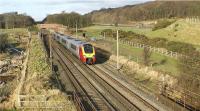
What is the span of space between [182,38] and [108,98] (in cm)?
4940

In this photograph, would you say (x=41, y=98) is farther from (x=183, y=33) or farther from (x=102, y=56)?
(x=183, y=33)

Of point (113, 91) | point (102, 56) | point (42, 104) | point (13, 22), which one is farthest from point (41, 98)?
point (13, 22)

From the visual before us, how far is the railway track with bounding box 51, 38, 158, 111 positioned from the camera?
33.5 metres

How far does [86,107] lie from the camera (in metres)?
33.2

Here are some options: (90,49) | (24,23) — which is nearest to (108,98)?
(90,49)

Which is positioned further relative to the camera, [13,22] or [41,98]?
[13,22]

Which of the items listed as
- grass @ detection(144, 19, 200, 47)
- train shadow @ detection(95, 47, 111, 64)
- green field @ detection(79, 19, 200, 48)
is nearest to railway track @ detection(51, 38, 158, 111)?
train shadow @ detection(95, 47, 111, 64)

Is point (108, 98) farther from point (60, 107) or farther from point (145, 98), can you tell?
point (60, 107)

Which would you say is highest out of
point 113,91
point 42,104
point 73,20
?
point 73,20

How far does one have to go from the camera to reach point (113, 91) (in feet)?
130

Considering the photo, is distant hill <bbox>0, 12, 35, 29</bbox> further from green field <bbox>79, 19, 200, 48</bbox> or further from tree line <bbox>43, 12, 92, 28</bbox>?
green field <bbox>79, 19, 200, 48</bbox>

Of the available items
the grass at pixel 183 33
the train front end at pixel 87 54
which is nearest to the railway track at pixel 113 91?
the train front end at pixel 87 54

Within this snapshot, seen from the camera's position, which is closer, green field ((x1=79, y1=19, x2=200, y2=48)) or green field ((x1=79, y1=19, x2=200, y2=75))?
green field ((x1=79, y1=19, x2=200, y2=75))

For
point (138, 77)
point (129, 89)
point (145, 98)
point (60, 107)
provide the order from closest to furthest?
point (60, 107) < point (145, 98) < point (129, 89) < point (138, 77)
